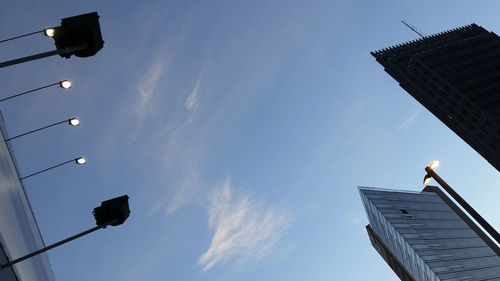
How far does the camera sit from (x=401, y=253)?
96562mm

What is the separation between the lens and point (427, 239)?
3664 inches

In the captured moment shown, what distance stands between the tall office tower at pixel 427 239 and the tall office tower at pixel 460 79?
25.5m

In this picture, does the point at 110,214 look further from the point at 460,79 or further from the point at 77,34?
the point at 460,79

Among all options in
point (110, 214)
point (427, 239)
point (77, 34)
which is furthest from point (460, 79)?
point (77, 34)

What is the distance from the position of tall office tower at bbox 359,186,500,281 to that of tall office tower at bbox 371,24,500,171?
2546cm

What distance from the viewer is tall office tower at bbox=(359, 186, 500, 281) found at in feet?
282

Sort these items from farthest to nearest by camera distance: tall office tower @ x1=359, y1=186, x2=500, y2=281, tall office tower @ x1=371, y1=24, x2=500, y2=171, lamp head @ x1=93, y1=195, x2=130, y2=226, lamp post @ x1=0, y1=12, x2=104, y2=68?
tall office tower @ x1=371, y1=24, x2=500, y2=171, tall office tower @ x1=359, y1=186, x2=500, y2=281, lamp head @ x1=93, y1=195, x2=130, y2=226, lamp post @ x1=0, y1=12, x2=104, y2=68

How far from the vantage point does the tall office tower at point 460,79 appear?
87812 mm

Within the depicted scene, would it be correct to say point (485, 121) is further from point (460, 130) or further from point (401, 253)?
point (401, 253)

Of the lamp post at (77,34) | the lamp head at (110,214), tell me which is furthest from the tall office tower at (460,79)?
the lamp post at (77,34)

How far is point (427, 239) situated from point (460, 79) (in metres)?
45.7

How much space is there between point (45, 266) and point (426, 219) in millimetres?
109348

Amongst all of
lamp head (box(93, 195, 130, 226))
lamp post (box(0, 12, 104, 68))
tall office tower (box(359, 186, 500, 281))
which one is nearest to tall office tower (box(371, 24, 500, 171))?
tall office tower (box(359, 186, 500, 281))

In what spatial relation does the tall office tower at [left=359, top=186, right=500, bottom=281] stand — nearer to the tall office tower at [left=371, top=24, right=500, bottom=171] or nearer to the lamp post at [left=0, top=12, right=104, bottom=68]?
the tall office tower at [left=371, top=24, right=500, bottom=171]
